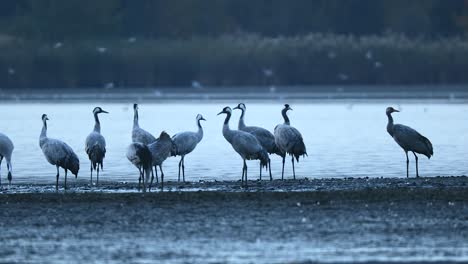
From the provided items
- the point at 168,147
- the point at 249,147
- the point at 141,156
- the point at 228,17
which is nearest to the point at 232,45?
the point at 228,17

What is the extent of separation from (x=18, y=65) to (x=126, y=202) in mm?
44764

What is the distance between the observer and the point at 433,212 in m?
15.2

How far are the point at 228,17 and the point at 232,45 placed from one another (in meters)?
11.8

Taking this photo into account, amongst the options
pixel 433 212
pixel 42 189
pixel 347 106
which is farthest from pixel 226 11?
pixel 433 212

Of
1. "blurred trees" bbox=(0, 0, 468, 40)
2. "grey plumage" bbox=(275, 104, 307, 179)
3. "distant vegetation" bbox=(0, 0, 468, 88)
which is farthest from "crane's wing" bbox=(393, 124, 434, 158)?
"blurred trees" bbox=(0, 0, 468, 40)

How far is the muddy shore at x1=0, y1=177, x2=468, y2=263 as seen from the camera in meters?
12.6

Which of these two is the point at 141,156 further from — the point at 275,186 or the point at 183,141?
the point at 183,141

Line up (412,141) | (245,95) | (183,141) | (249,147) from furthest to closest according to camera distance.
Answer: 1. (245,95)
2. (412,141)
3. (183,141)
4. (249,147)

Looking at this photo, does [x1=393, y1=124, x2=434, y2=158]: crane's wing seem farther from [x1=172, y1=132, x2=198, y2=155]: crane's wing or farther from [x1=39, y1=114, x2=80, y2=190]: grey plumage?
[x1=39, y1=114, x2=80, y2=190]: grey plumage

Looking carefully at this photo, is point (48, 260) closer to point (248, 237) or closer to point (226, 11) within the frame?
point (248, 237)

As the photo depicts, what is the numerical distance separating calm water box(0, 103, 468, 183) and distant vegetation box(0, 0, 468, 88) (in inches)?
328

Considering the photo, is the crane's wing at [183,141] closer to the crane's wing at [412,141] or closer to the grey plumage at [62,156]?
the grey plumage at [62,156]

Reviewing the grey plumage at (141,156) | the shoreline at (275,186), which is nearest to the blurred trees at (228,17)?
the shoreline at (275,186)

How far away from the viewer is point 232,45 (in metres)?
61.2
